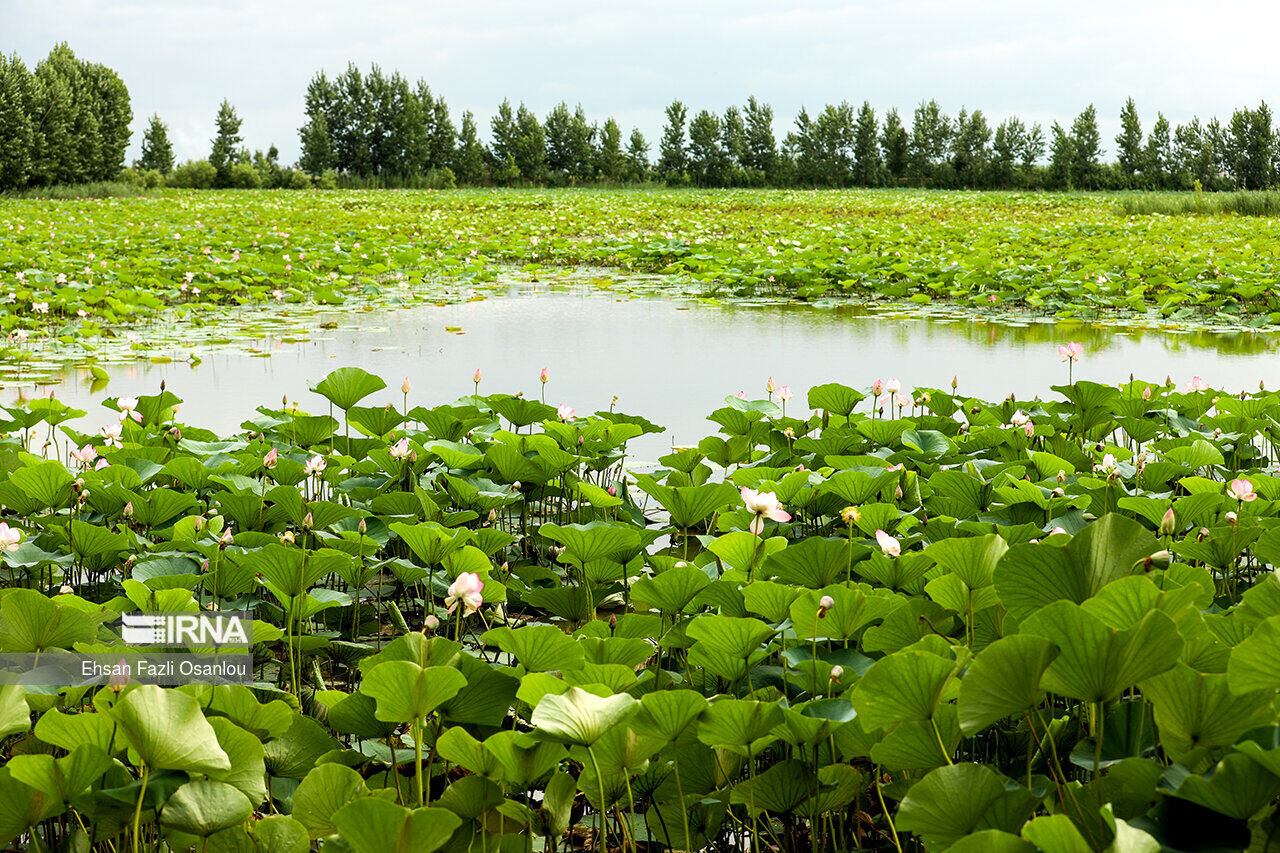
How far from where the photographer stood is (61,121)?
107ft

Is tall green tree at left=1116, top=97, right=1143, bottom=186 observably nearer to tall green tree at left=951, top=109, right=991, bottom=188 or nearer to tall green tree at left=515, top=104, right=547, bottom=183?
tall green tree at left=951, top=109, right=991, bottom=188

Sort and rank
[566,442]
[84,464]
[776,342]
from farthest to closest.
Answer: [776,342]
[566,442]
[84,464]

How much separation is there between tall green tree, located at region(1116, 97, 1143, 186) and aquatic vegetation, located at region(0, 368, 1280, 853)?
48732 mm

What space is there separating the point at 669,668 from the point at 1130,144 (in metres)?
50.5

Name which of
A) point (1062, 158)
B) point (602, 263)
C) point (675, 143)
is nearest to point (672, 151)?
point (675, 143)

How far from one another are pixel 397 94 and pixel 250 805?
53309 mm

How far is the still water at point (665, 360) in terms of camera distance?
4.66 metres

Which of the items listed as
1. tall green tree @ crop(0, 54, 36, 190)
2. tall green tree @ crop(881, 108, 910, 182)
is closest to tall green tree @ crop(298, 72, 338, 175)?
tall green tree @ crop(0, 54, 36, 190)

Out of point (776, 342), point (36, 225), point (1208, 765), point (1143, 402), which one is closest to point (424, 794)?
point (1208, 765)

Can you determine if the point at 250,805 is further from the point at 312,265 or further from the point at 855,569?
the point at 312,265

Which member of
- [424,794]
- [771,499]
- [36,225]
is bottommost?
[424,794]

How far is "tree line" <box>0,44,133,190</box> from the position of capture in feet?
96.2

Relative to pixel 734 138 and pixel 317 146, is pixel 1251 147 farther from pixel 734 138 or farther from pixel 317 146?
pixel 317 146

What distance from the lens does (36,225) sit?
1343 centimetres
